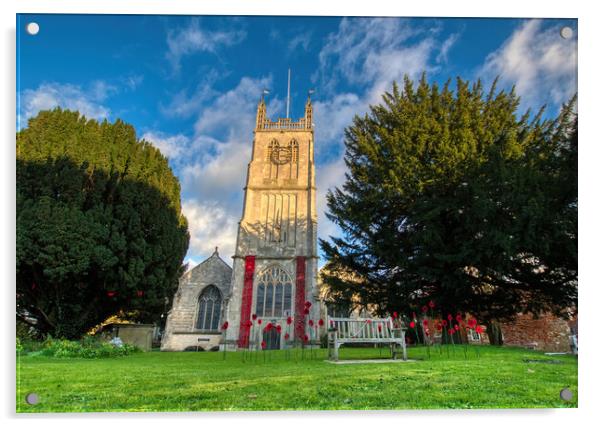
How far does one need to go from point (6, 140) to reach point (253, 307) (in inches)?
616

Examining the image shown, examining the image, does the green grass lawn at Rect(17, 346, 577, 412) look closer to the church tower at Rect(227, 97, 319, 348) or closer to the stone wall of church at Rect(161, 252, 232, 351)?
the church tower at Rect(227, 97, 319, 348)

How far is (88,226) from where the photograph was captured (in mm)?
12242

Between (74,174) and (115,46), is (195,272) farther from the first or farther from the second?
(115,46)

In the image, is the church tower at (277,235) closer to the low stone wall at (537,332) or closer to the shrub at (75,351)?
the shrub at (75,351)

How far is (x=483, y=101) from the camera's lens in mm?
11531

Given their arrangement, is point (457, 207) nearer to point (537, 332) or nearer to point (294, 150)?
point (537, 332)

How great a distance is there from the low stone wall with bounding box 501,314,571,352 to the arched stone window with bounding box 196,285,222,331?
14151 millimetres

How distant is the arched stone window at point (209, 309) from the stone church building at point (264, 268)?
0.05 meters

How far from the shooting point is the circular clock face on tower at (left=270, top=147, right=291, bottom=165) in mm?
23062

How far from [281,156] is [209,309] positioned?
1029cm

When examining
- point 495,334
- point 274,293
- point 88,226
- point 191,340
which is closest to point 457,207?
point 495,334

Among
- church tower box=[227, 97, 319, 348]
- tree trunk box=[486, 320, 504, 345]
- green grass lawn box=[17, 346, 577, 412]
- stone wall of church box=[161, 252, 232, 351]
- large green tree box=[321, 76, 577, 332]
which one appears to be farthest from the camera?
stone wall of church box=[161, 252, 232, 351]

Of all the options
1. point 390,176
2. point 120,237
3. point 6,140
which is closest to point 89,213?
point 120,237

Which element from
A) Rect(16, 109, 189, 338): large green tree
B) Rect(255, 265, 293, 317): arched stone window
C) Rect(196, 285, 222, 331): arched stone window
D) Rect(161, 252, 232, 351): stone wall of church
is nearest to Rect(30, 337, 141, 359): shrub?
Rect(16, 109, 189, 338): large green tree
